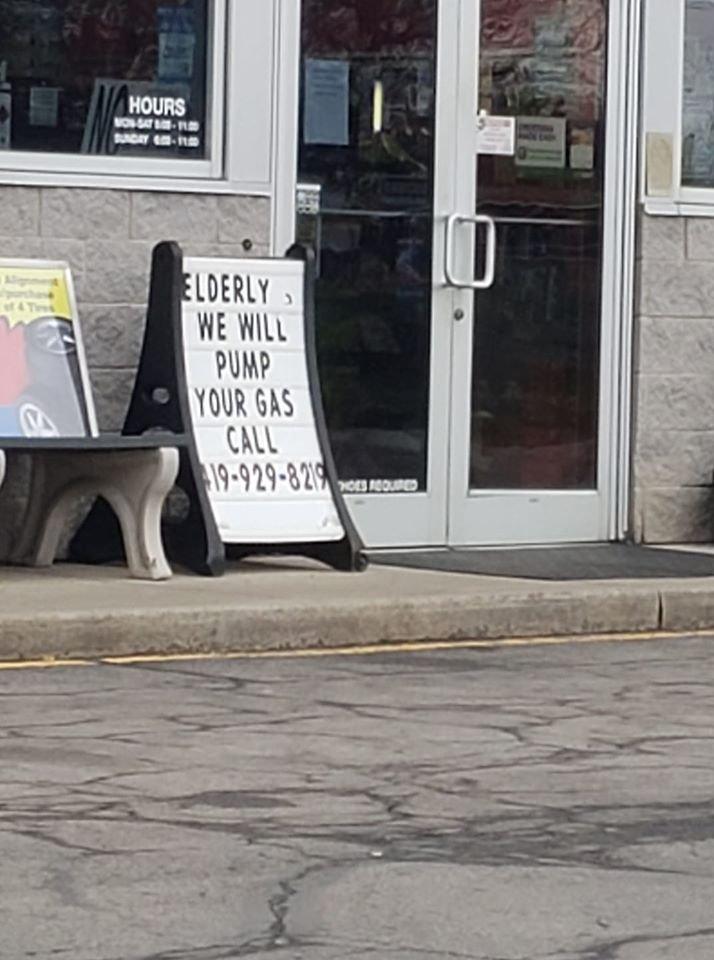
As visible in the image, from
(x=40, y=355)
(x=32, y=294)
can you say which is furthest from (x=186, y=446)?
(x=32, y=294)

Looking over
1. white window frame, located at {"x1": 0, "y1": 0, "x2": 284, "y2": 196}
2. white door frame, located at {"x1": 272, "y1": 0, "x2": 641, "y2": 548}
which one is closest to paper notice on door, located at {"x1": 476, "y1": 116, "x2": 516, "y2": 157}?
white door frame, located at {"x1": 272, "y1": 0, "x2": 641, "y2": 548}

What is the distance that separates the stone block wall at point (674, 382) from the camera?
38.8ft

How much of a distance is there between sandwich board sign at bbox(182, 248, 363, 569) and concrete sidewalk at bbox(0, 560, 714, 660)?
20 centimetres

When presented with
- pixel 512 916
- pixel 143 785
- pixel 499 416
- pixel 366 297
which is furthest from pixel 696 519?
pixel 512 916

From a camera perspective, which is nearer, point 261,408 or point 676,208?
point 261,408

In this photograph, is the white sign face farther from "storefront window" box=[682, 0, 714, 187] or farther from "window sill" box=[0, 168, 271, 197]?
"storefront window" box=[682, 0, 714, 187]

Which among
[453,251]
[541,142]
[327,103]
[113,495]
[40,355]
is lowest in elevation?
[113,495]

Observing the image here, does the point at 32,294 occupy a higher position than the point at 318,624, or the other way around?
the point at 32,294

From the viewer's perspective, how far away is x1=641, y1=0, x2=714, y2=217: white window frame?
11.8 metres

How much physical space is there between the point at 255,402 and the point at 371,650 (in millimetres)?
1512

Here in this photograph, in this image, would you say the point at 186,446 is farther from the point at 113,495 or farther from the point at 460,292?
the point at 460,292

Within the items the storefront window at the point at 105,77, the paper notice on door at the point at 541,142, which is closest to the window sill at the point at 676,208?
the paper notice on door at the point at 541,142

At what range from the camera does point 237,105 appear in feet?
36.0

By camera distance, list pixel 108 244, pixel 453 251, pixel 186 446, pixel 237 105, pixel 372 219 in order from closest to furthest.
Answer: pixel 186 446 → pixel 108 244 → pixel 237 105 → pixel 372 219 → pixel 453 251
